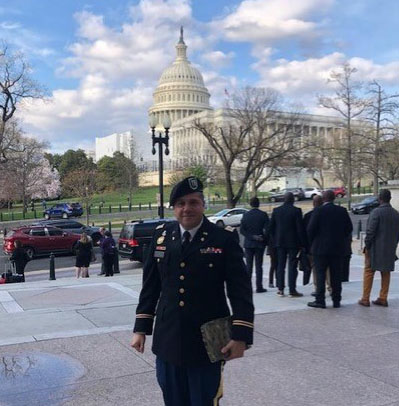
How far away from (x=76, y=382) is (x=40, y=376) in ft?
1.41

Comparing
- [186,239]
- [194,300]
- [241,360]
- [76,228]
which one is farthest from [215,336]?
[76,228]

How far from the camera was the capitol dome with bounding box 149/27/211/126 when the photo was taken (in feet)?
445

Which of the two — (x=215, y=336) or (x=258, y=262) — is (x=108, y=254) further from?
(x=215, y=336)

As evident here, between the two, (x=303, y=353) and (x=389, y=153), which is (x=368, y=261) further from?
(x=389, y=153)

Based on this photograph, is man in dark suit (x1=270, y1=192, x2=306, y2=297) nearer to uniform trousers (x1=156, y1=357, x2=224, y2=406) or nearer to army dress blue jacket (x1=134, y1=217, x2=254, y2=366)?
army dress blue jacket (x1=134, y1=217, x2=254, y2=366)

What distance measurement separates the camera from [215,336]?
9.91 feet

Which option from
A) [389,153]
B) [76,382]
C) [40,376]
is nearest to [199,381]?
[76,382]

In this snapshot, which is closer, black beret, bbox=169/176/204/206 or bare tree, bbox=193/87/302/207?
black beret, bbox=169/176/204/206

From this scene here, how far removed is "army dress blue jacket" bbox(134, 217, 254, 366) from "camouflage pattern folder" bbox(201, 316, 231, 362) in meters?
0.06

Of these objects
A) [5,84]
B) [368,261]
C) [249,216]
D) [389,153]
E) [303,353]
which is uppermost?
[5,84]

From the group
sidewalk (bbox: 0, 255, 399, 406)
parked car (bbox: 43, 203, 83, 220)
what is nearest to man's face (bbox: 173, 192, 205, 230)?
sidewalk (bbox: 0, 255, 399, 406)

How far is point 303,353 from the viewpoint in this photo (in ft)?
18.7

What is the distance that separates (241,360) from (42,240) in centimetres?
1991

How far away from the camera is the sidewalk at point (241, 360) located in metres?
4.53
